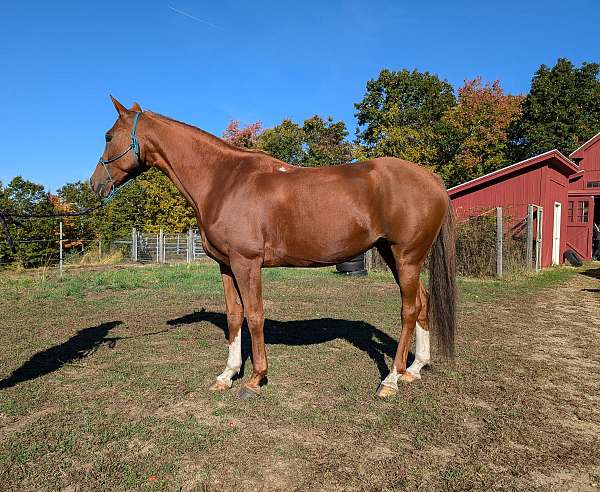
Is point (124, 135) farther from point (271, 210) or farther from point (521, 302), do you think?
point (521, 302)

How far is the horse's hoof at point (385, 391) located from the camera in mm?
3748

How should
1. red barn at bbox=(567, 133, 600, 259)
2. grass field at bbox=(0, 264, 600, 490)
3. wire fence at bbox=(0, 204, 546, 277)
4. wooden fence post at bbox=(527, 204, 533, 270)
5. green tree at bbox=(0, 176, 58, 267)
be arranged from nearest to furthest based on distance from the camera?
grass field at bbox=(0, 264, 600, 490), wire fence at bbox=(0, 204, 546, 277), wooden fence post at bbox=(527, 204, 533, 270), green tree at bbox=(0, 176, 58, 267), red barn at bbox=(567, 133, 600, 259)

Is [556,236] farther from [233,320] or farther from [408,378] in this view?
[233,320]

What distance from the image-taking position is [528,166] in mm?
15898

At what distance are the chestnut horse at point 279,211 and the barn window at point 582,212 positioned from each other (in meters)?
19.4

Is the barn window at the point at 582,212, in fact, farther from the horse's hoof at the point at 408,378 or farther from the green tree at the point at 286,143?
the green tree at the point at 286,143

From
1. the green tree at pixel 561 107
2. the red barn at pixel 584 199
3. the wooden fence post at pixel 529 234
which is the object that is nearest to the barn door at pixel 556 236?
the red barn at pixel 584 199

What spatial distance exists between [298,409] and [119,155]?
295 cm

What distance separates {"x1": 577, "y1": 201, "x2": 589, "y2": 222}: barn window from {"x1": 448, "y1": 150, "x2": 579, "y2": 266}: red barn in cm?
216

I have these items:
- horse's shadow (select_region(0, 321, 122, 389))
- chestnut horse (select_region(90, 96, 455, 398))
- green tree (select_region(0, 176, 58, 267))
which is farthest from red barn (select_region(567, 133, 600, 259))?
green tree (select_region(0, 176, 58, 267))

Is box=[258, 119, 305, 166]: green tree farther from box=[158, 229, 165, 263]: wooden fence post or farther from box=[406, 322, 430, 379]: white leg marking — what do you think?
box=[406, 322, 430, 379]: white leg marking

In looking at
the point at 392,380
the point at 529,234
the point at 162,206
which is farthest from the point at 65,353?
the point at 162,206

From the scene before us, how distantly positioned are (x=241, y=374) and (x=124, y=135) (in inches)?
108

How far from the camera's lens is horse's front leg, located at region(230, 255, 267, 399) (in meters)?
3.77
